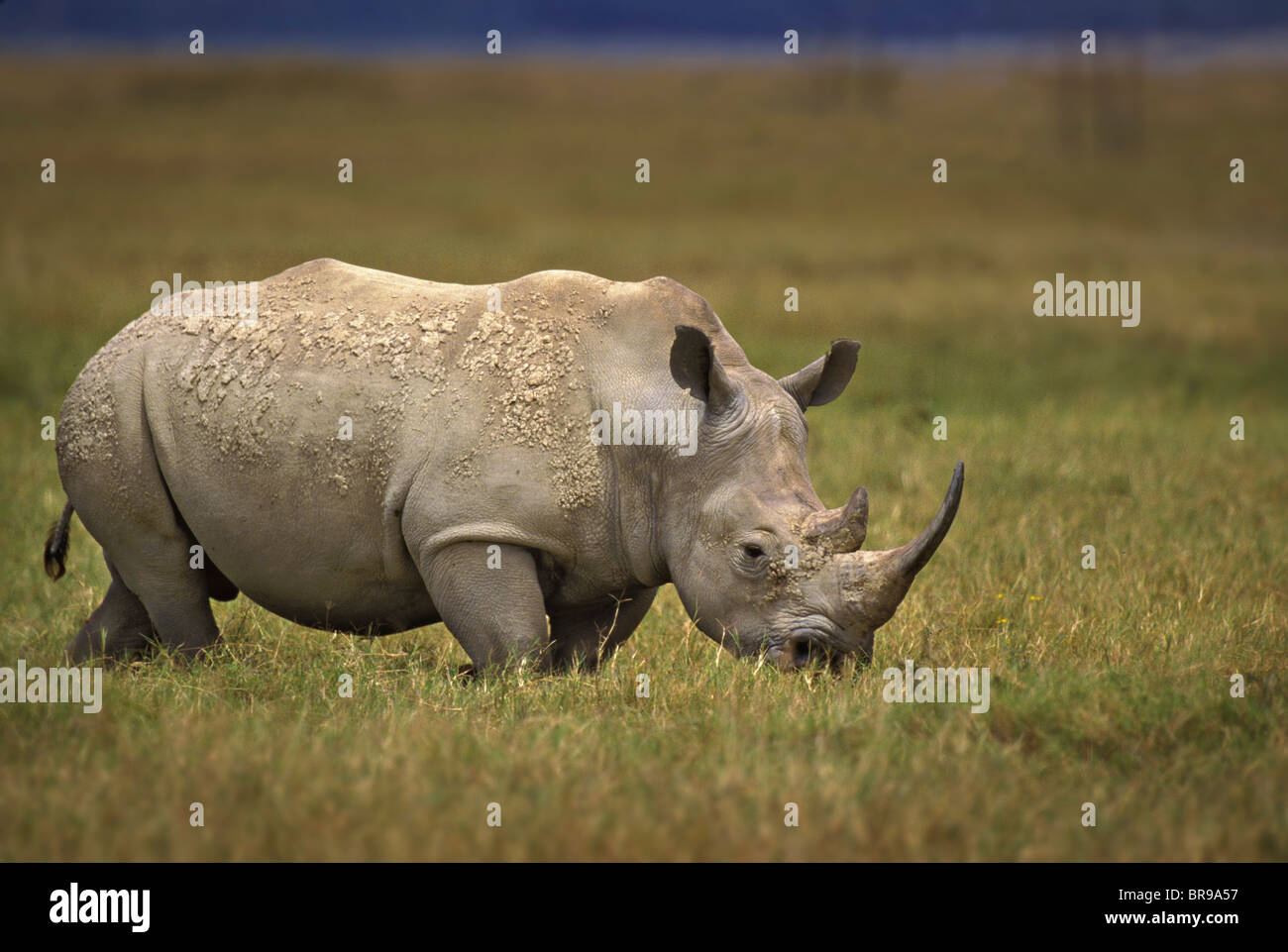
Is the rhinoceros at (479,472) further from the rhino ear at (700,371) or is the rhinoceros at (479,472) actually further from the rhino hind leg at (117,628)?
the rhino hind leg at (117,628)

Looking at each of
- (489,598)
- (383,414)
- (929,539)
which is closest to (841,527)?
(929,539)

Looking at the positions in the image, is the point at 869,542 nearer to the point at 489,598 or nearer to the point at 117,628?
the point at 489,598

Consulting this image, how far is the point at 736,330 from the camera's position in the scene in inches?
702

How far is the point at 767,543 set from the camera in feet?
19.5

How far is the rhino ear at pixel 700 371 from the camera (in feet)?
19.6

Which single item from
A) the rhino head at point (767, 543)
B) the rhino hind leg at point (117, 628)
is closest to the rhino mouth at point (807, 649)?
the rhino head at point (767, 543)

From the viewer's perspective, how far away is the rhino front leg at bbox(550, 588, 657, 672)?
22.2 ft

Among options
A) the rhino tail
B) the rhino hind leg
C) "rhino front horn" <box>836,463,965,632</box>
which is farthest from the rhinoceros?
the rhino tail

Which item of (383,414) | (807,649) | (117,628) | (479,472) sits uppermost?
(383,414)

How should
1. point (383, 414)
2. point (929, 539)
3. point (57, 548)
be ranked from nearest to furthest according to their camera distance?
point (929, 539) → point (383, 414) → point (57, 548)

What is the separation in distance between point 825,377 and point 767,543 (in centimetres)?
109
